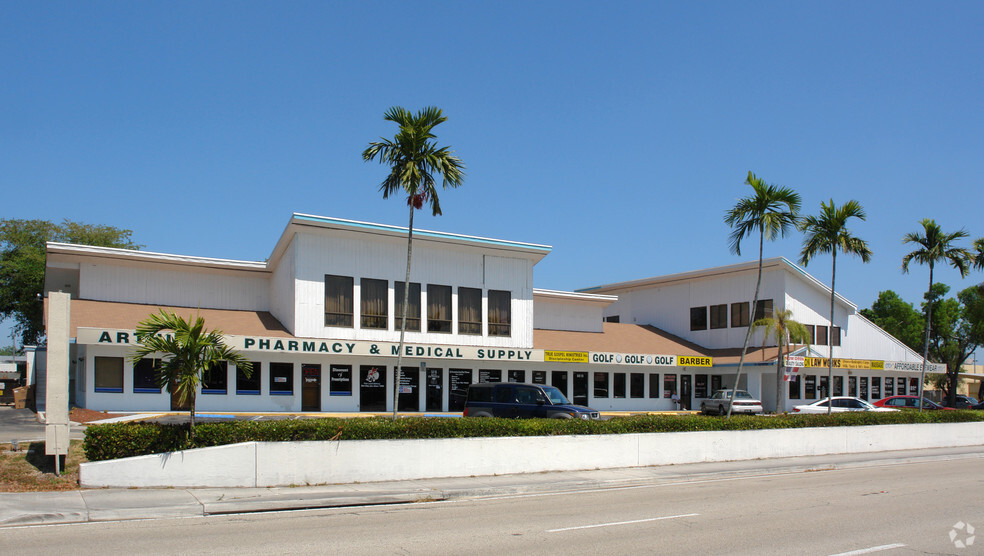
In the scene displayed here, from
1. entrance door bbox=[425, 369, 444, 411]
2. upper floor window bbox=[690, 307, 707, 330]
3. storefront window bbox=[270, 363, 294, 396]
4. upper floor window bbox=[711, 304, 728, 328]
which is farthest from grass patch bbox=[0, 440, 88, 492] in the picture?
upper floor window bbox=[690, 307, 707, 330]

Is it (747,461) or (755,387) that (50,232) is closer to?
(755,387)

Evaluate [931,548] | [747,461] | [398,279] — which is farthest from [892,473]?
[398,279]

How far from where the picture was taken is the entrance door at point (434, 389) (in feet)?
113

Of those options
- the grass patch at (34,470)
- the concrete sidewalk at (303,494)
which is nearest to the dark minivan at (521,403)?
the concrete sidewalk at (303,494)

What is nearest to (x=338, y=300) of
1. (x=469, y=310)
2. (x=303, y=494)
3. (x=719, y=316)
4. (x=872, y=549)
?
(x=469, y=310)

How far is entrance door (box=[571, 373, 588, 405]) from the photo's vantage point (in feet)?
128

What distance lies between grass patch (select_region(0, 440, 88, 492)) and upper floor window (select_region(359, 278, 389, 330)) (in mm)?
16160

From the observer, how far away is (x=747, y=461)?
67.9 ft

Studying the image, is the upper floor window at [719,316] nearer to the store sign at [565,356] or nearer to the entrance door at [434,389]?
the store sign at [565,356]

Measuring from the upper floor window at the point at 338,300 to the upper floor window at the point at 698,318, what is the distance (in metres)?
25.6

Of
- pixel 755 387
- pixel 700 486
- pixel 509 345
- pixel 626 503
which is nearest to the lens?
pixel 626 503

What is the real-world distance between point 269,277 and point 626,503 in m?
26.6

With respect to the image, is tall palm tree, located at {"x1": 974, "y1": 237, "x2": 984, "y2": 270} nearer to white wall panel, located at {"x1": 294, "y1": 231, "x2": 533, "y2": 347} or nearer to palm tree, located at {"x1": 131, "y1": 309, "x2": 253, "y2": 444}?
white wall panel, located at {"x1": 294, "y1": 231, "x2": 533, "y2": 347}

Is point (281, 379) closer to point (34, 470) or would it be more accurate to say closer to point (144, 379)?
point (144, 379)
